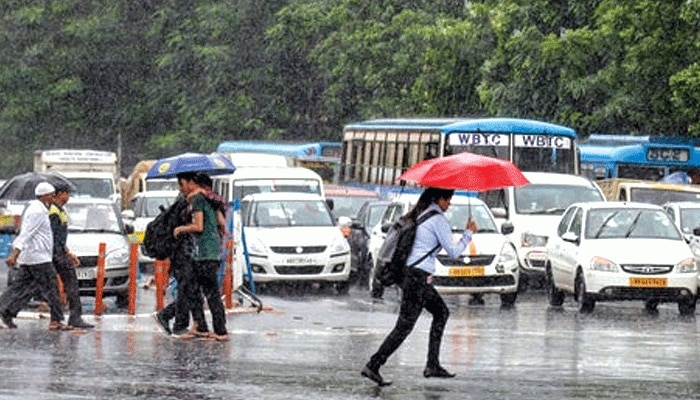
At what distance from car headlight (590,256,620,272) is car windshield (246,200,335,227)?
20.8ft

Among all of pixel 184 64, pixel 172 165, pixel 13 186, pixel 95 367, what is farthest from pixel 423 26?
pixel 95 367

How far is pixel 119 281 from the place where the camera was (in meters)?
24.8

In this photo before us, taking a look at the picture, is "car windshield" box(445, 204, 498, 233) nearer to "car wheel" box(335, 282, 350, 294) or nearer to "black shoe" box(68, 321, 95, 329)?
"car wheel" box(335, 282, 350, 294)

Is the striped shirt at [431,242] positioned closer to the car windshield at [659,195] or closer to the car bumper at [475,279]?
the car bumper at [475,279]

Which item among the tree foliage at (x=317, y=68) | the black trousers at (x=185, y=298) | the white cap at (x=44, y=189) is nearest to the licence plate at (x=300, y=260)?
the white cap at (x=44, y=189)

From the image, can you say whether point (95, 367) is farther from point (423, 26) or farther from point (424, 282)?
point (423, 26)

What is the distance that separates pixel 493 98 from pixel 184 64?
23.4 metres

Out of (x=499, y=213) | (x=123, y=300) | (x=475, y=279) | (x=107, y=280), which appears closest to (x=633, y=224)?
(x=475, y=279)

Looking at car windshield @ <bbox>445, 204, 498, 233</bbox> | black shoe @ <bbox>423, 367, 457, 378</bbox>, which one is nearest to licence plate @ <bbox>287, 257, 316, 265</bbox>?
car windshield @ <bbox>445, 204, 498, 233</bbox>

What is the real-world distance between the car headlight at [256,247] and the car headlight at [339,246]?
1123mm

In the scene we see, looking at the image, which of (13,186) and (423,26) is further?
(423,26)

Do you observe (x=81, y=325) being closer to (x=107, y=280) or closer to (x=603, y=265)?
(x=107, y=280)

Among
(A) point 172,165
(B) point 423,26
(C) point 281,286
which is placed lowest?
(C) point 281,286

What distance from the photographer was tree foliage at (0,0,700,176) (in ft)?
147
